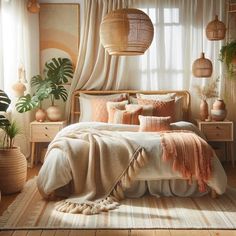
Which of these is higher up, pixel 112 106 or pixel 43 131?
pixel 112 106

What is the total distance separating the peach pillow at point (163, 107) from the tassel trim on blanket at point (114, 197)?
1354 millimetres

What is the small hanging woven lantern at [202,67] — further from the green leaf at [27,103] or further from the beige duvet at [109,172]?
the green leaf at [27,103]

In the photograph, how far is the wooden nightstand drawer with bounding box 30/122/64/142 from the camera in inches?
222

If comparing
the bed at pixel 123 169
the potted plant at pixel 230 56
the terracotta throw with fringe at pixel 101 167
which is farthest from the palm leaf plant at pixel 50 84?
the potted plant at pixel 230 56

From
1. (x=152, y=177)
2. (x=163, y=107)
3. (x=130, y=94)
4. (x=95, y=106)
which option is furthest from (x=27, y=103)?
(x=152, y=177)

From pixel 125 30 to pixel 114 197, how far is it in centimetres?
163

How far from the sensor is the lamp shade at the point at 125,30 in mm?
3592

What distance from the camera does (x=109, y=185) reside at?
4.12 metres

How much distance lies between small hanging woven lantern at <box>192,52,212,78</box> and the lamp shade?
2.05 m

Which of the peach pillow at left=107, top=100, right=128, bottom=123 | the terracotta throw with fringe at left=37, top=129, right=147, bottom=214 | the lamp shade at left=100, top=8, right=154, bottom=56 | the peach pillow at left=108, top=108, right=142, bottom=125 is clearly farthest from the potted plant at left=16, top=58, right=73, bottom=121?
the lamp shade at left=100, top=8, right=154, bottom=56

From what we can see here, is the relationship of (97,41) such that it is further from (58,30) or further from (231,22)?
(231,22)

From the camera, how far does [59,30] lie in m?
6.08

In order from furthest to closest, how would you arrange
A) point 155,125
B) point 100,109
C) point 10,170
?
point 100,109 → point 155,125 → point 10,170

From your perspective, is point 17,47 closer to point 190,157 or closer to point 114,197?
point 114,197
